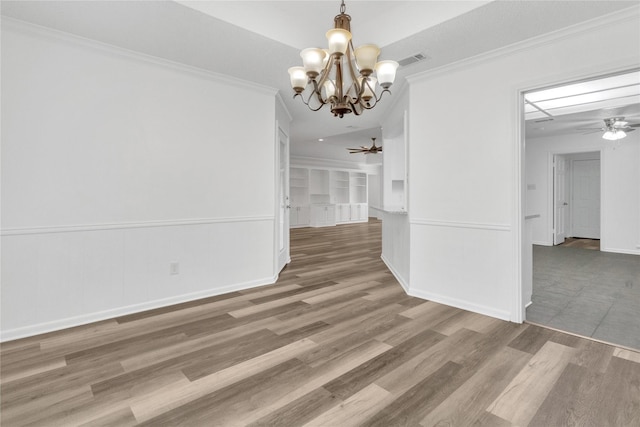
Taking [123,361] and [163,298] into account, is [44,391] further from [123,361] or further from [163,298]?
[163,298]

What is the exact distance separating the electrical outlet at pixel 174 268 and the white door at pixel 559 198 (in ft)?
27.7

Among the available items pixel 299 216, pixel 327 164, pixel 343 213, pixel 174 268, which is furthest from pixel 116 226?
pixel 343 213

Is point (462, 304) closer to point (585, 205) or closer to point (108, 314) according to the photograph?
point (108, 314)

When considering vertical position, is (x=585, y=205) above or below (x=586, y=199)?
below

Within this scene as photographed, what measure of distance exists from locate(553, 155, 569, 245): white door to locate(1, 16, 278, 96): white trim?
24.5 feet

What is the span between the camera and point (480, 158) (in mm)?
3184

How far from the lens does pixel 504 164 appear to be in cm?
302

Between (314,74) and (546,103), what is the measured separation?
4209mm

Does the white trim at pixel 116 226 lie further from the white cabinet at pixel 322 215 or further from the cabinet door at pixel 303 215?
the white cabinet at pixel 322 215

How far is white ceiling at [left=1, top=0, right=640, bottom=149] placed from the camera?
238 centimetres

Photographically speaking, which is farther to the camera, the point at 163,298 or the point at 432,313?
the point at 163,298

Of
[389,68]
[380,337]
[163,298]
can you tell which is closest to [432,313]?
[380,337]

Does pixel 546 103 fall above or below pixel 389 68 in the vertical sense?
A: above

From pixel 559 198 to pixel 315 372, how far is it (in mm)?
8649
